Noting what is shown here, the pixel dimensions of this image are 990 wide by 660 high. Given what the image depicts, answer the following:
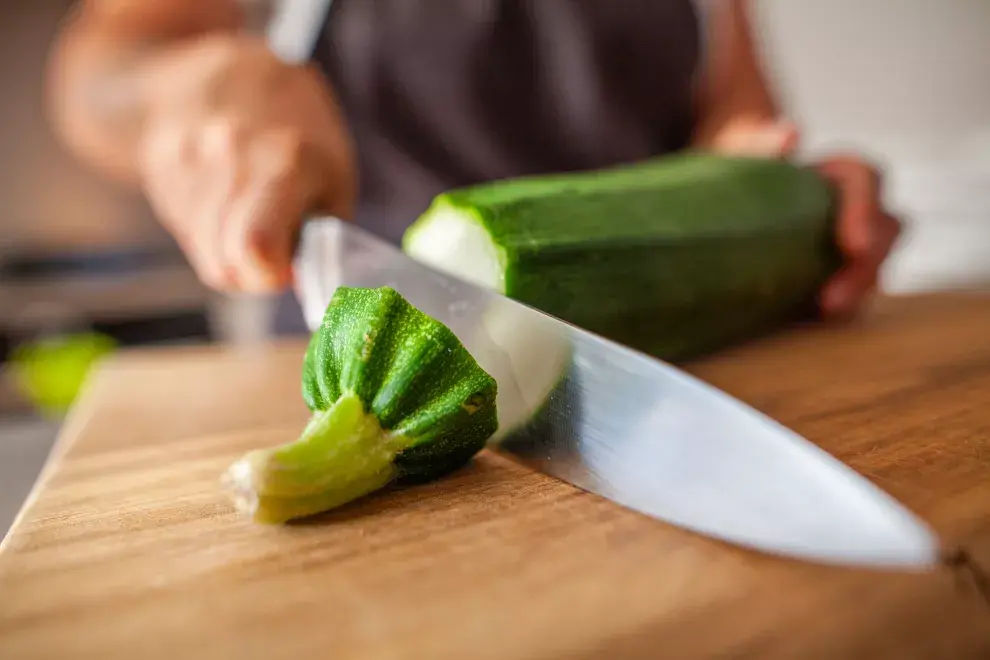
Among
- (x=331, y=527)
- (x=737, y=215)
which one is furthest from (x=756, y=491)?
(x=737, y=215)

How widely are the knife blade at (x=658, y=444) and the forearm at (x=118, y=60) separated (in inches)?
46.8

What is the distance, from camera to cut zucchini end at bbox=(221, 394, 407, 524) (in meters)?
0.84

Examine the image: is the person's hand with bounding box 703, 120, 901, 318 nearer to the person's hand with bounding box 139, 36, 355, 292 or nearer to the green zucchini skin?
the person's hand with bounding box 139, 36, 355, 292

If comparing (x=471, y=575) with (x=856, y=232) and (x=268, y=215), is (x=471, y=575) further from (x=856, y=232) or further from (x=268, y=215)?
(x=856, y=232)

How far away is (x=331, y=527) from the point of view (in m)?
0.88

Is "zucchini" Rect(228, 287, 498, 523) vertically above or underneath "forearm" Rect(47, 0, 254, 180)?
underneath

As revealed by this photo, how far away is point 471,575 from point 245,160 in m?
0.98

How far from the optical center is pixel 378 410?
93cm

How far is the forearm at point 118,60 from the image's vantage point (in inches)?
81.3

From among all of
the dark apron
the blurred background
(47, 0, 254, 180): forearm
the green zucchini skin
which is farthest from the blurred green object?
the green zucchini skin

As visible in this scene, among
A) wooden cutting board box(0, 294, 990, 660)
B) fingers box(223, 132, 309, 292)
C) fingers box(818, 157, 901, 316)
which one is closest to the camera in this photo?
wooden cutting board box(0, 294, 990, 660)

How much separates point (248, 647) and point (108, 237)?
17.3 ft

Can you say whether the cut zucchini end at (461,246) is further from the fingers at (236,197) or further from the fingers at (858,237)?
the fingers at (858,237)

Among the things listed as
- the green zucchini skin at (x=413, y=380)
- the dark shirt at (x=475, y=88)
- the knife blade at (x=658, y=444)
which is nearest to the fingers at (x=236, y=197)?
the knife blade at (x=658, y=444)
